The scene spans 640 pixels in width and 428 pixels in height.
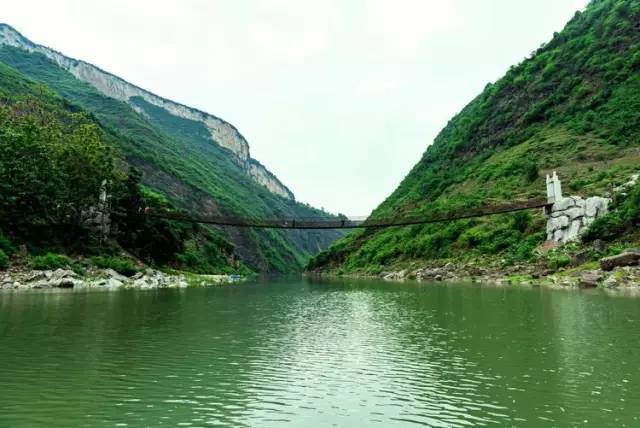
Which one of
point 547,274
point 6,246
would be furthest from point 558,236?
point 6,246

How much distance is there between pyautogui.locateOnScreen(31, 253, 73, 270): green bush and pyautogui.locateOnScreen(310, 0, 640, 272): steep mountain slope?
48.2 meters

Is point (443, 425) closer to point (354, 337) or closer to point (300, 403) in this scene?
point (300, 403)

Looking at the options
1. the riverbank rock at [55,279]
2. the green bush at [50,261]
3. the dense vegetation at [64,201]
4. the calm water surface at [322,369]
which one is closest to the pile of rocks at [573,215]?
the calm water surface at [322,369]

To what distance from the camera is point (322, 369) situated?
13.7 m

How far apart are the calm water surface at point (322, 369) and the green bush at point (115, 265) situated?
29227 millimetres

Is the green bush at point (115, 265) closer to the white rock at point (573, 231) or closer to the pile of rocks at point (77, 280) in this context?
the pile of rocks at point (77, 280)

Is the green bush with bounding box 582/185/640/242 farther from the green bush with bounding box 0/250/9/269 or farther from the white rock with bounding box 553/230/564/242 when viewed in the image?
the green bush with bounding box 0/250/9/269

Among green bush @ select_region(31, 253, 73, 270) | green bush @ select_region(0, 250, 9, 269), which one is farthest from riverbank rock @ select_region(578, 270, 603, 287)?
green bush @ select_region(0, 250, 9, 269)

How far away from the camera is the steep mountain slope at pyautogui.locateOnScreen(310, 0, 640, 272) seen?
68812 millimetres

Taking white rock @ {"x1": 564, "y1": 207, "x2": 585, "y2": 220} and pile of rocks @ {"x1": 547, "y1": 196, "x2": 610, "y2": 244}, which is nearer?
pile of rocks @ {"x1": 547, "y1": 196, "x2": 610, "y2": 244}

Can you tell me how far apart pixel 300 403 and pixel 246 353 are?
5.63 m

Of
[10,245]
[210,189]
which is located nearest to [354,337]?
[10,245]

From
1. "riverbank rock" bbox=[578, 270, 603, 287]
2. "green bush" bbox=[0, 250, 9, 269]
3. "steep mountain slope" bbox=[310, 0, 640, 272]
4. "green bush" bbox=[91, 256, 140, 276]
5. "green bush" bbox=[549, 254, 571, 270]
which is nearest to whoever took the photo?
"riverbank rock" bbox=[578, 270, 603, 287]

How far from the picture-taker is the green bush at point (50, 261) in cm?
4622
